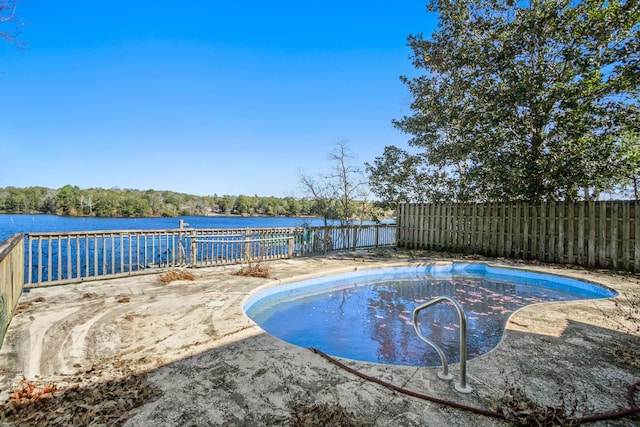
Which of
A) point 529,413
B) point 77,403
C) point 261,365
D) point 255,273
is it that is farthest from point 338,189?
point 77,403

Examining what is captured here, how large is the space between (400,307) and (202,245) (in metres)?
4.88

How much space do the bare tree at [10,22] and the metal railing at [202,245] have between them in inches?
117

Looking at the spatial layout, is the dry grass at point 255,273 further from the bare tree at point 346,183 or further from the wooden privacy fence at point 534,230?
the wooden privacy fence at point 534,230

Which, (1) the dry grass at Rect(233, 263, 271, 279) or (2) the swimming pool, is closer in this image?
(2) the swimming pool

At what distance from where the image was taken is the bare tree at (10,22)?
2941 mm

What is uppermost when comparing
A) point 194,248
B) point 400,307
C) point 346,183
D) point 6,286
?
point 346,183

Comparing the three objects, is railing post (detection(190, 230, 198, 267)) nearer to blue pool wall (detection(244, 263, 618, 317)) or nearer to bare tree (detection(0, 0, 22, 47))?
blue pool wall (detection(244, 263, 618, 317))

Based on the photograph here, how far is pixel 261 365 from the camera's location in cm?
260

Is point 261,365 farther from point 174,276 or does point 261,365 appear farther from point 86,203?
point 86,203

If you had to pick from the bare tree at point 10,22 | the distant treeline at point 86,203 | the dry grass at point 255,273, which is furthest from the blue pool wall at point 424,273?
the distant treeline at point 86,203

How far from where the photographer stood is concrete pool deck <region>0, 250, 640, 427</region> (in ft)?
6.55

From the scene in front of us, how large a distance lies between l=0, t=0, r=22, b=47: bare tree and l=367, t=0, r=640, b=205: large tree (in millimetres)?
10154

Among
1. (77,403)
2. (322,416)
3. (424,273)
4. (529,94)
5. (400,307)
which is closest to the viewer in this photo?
(322,416)

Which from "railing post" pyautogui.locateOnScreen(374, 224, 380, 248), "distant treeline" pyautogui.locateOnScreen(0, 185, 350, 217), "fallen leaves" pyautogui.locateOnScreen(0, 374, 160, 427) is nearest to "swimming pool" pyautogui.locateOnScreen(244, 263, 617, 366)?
"fallen leaves" pyautogui.locateOnScreen(0, 374, 160, 427)
